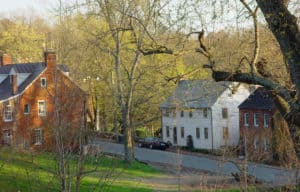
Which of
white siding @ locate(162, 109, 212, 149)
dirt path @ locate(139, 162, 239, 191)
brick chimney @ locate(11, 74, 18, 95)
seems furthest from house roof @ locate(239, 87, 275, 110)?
brick chimney @ locate(11, 74, 18, 95)

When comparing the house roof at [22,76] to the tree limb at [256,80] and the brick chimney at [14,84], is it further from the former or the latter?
the tree limb at [256,80]

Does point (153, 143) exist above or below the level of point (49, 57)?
below

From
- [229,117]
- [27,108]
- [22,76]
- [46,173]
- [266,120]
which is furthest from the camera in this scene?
[229,117]

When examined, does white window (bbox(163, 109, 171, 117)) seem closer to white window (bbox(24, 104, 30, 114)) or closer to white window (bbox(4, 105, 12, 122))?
white window (bbox(24, 104, 30, 114))

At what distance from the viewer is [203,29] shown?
463 inches

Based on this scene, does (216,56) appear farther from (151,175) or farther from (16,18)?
(16,18)

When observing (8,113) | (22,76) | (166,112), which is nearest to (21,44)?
(22,76)

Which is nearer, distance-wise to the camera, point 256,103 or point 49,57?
point 49,57

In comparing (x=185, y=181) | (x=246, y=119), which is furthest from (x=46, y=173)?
(x=246, y=119)

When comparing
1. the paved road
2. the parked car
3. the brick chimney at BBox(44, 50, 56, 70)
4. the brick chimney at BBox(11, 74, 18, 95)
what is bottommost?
the paved road

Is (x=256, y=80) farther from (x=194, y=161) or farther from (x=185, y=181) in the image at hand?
(x=194, y=161)

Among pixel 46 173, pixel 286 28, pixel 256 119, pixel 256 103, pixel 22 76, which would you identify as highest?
pixel 22 76

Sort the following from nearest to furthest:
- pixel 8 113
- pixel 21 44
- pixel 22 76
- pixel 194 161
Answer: pixel 8 113, pixel 194 161, pixel 22 76, pixel 21 44

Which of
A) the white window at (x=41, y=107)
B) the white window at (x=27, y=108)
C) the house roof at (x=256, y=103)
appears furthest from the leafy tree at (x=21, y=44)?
the house roof at (x=256, y=103)
